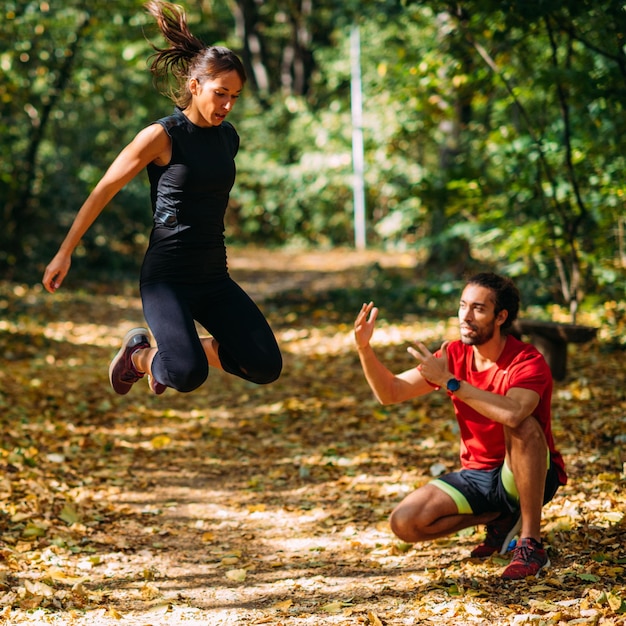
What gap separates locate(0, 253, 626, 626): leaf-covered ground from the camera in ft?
11.8

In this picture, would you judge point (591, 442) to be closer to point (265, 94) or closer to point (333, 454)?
point (333, 454)

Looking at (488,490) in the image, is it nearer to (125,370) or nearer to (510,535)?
(510,535)

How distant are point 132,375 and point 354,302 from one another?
25.4 ft

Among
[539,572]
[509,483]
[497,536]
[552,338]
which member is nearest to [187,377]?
[509,483]

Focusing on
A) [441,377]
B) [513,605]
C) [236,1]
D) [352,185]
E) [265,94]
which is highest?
[236,1]

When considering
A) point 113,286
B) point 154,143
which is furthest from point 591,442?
point 113,286

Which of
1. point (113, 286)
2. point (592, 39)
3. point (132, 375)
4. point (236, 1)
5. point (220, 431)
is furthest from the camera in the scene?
point (236, 1)

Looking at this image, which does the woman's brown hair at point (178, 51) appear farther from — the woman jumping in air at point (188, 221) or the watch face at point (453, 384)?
the watch face at point (453, 384)

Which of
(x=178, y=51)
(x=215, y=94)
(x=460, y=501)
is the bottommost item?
(x=460, y=501)

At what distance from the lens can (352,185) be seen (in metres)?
20.6

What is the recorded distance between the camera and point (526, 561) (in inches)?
144

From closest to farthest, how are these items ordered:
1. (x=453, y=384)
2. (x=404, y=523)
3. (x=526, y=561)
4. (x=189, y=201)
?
(x=453, y=384)
(x=526, y=561)
(x=189, y=201)
(x=404, y=523)

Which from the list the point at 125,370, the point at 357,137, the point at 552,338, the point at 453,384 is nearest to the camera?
the point at 453,384

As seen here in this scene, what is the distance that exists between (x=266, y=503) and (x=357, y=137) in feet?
50.9
